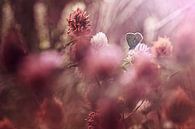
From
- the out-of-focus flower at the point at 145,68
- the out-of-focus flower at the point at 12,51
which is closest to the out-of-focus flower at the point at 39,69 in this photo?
the out-of-focus flower at the point at 12,51

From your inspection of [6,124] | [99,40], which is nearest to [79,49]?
[99,40]

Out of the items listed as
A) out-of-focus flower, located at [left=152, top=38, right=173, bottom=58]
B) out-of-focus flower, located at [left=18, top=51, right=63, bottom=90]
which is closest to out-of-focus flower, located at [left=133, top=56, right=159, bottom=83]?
out-of-focus flower, located at [left=152, top=38, right=173, bottom=58]

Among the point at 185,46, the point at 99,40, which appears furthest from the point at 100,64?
the point at 185,46

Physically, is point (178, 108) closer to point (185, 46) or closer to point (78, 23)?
point (185, 46)

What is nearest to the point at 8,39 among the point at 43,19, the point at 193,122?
the point at 43,19

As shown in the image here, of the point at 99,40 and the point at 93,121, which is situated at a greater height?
the point at 99,40

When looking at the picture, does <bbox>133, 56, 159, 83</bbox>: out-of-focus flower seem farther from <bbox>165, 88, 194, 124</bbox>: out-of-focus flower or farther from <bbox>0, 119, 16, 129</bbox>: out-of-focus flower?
<bbox>0, 119, 16, 129</bbox>: out-of-focus flower
